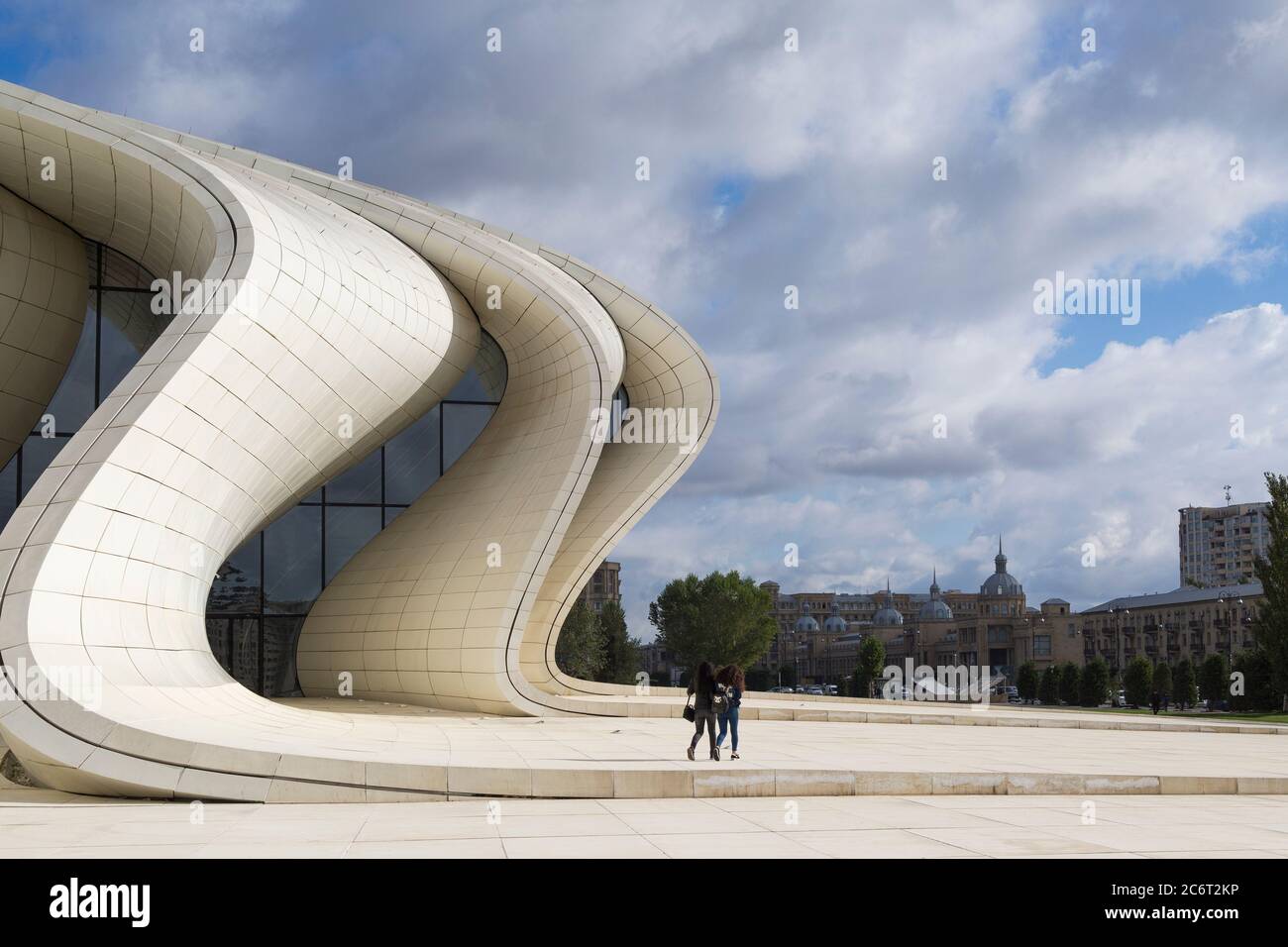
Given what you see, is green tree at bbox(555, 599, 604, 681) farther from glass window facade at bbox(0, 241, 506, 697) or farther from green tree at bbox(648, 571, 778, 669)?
glass window facade at bbox(0, 241, 506, 697)

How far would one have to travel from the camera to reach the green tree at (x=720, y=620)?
88.6m

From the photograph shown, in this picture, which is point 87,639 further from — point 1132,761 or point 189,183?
point 1132,761

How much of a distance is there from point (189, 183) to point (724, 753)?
45.6 feet

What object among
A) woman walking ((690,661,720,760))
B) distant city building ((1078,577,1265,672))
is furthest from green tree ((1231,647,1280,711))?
woman walking ((690,661,720,760))

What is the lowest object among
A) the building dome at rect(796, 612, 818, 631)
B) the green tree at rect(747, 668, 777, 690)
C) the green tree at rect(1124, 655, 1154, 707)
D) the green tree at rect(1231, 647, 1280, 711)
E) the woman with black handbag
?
the green tree at rect(747, 668, 777, 690)

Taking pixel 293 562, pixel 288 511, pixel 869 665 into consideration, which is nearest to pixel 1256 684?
pixel 869 665

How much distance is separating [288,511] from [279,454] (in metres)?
8.07

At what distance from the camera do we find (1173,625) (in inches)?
4924

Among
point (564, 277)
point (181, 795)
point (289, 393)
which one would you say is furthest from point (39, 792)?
point (564, 277)

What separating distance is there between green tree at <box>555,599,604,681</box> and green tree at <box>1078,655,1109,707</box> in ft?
134

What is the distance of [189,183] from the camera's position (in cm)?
2175

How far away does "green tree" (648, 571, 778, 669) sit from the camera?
8856 cm

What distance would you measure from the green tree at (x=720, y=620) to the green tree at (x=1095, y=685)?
76.1ft

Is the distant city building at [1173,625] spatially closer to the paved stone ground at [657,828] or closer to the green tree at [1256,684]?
the green tree at [1256,684]
